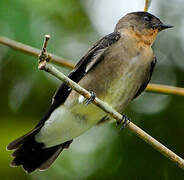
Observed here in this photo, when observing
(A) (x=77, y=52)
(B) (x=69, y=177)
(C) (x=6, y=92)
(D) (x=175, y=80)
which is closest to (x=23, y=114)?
(C) (x=6, y=92)

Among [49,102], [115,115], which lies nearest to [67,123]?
[49,102]

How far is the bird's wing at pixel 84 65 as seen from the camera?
15.0 feet

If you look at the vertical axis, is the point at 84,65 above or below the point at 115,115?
below

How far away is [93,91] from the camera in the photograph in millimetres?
4570

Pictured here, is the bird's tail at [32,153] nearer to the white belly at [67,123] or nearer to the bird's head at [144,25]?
the white belly at [67,123]

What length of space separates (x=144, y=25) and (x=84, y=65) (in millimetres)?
792

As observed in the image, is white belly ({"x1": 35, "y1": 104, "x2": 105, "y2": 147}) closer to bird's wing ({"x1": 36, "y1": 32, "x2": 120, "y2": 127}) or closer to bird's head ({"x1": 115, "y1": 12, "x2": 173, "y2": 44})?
bird's wing ({"x1": 36, "y1": 32, "x2": 120, "y2": 127})

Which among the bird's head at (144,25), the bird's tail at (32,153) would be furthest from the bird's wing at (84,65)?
the bird's head at (144,25)

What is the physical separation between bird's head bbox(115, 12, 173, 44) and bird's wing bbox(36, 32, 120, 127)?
34 centimetres

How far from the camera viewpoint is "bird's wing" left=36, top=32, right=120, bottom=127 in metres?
4.58

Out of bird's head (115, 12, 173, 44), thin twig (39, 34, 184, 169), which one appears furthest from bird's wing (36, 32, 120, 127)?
thin twig (39, 34, 184, 169)

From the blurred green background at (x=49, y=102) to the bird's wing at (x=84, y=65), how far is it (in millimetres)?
245

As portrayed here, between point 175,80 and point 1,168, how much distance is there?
1.80 m

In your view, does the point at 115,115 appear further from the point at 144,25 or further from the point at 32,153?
the point at 144,25
